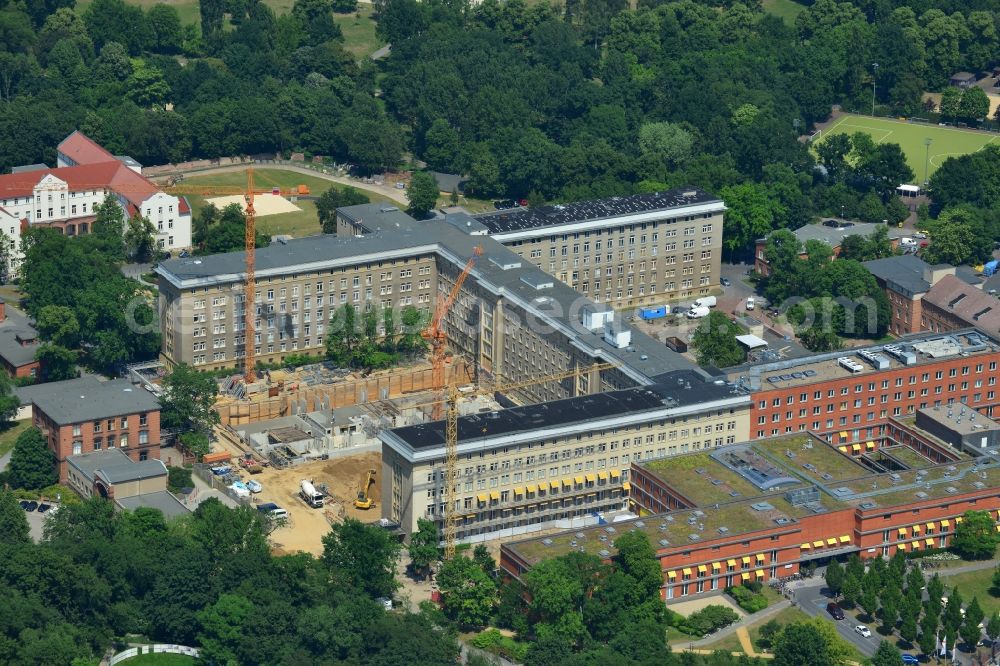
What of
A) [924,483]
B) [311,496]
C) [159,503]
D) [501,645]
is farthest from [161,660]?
[924,483]

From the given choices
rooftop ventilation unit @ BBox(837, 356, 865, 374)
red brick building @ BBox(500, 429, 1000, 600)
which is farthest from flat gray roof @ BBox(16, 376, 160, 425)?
rooftop ventilation unit @ BBox(837, 356, 865, 374)

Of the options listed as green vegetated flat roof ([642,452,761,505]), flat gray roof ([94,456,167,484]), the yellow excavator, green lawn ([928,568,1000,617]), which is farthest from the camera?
the yellow excavator

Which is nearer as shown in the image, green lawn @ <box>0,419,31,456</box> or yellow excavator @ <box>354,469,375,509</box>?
yellow excavator @ <box>354,469,375,509</box>

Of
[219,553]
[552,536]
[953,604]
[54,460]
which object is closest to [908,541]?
[953,604]

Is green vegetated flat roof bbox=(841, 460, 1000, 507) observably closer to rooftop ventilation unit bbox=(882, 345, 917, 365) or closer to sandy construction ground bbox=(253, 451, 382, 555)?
rooftop ventilation unit bbox=(882, 345, 917, 365)

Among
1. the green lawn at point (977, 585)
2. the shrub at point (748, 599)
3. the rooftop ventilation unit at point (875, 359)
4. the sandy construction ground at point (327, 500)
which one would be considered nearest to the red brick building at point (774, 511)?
the shrub at point (748, 599)

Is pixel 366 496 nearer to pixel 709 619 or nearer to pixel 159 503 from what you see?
pixel 159 503

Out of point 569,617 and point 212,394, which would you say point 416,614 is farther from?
point 212,394

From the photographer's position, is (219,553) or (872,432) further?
(872,432)
